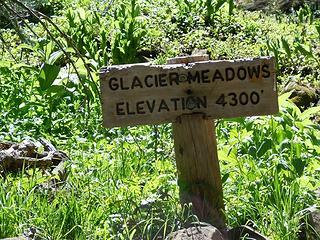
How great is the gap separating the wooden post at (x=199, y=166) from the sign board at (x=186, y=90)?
0.07 metres

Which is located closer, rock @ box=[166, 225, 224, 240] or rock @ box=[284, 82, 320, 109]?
rock @ box=[166, 225, 224, 240]

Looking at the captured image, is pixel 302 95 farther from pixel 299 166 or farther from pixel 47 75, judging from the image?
pixel 299 166

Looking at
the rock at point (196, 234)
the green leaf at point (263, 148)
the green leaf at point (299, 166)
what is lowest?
the rock at point (196, 234)

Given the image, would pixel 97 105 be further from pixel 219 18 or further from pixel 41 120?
pixel 219 18

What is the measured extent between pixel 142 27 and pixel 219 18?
1.20 meters

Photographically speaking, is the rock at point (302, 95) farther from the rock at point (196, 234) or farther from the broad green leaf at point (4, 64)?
the rock at point (196, 234)

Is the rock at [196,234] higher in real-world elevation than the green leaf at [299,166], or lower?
lower

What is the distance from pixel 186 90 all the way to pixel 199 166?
0.35 m

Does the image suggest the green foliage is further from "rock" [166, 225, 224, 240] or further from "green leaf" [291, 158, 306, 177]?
"rock" [166, 225, 224, 240]

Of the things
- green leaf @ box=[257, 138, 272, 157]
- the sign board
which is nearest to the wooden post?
the sign board

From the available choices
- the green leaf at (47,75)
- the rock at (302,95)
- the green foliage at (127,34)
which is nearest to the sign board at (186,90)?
the green leaf at (47,75)

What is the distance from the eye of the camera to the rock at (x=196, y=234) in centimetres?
314

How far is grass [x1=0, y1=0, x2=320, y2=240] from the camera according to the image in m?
3.50

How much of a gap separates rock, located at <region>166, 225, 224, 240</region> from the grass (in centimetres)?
13
